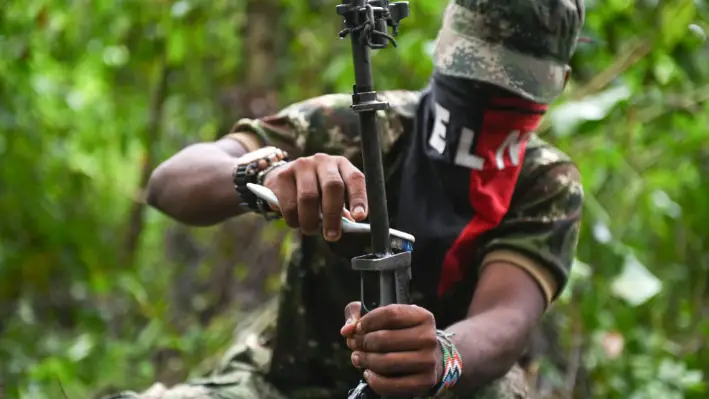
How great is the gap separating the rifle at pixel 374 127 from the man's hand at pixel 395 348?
0.16 feet

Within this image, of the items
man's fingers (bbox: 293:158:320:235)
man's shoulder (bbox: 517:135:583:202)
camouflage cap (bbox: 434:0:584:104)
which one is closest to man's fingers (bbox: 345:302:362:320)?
man's fingers (bbox: 293:158:320:235)

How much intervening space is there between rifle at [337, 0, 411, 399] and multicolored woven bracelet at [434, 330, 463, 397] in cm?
17

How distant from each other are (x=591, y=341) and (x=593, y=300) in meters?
0.27

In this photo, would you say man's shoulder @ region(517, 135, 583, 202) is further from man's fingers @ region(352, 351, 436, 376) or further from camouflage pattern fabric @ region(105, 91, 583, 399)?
man's fingers @ region(352, 351, 436, 376)

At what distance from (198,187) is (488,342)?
72cm

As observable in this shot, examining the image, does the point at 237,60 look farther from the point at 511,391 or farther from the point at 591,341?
the point at 511,391

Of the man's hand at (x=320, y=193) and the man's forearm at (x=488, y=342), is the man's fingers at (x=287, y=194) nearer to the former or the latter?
the man's hand at (x=320, y=193)

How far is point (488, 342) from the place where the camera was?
2.07 metres

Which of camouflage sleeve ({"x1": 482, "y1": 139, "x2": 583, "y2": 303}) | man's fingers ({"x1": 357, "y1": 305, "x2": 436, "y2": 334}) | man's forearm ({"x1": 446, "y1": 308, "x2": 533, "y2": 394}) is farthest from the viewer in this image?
camouflage sleeve ({"x1": 482, "y1": 139, "x2": 583, "y2": 303})

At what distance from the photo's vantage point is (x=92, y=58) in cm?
443

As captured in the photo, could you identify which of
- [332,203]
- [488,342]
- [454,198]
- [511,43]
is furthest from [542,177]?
[332,203]

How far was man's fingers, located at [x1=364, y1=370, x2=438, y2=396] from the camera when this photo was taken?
66.4 inches

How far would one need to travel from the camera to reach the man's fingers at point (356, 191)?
1.57 metres

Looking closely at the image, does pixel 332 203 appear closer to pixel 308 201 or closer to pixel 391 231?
pixel 308 201
